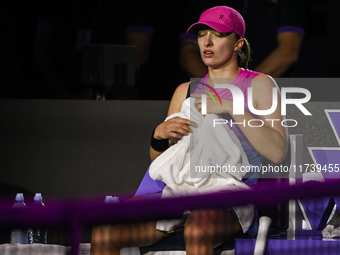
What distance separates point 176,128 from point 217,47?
50 cm

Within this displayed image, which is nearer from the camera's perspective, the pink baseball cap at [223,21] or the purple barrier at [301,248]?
the purple barrier at [301,248]

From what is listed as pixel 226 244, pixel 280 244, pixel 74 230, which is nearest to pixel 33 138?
pixel 226 244

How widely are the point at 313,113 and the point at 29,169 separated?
6.00 feet

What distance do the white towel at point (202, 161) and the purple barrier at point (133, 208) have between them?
1.01 m

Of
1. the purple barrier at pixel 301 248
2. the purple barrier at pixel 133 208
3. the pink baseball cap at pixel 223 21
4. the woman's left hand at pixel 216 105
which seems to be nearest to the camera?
the purple barrier at pixel 133 208

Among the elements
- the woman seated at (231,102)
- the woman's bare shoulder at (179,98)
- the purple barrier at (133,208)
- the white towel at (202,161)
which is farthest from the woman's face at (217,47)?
the purple barrier at (133,208)

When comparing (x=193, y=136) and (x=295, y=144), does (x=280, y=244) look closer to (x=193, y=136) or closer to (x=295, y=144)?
(x=193, y=136)

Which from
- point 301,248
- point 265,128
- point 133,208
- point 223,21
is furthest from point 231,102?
point 133,208

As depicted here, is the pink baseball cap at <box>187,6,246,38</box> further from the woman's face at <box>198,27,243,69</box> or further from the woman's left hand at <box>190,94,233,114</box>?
the woman's left hand at <box>190,94,233,114</box>

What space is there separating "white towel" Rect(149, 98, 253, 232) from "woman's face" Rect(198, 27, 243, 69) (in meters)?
0.34

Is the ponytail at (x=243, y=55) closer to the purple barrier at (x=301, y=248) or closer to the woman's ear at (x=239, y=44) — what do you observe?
the woman's ear at (x=239, y=44)

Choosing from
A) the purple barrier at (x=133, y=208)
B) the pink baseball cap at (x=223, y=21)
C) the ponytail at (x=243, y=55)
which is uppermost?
the pink baseball cap at (x=223, y=21)

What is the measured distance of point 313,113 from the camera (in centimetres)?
263

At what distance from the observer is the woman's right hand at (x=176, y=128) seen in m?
2.09
